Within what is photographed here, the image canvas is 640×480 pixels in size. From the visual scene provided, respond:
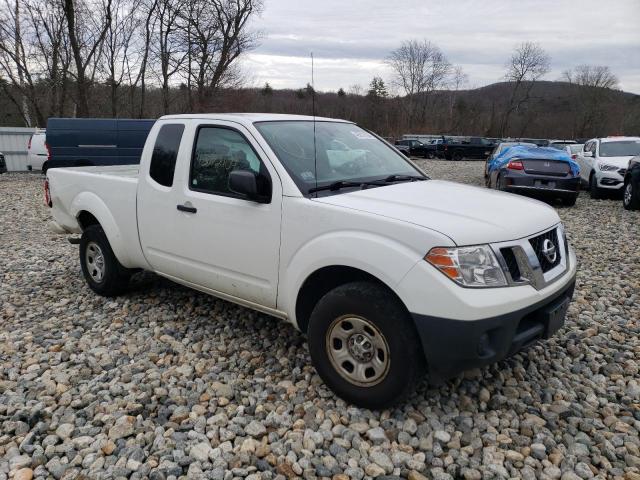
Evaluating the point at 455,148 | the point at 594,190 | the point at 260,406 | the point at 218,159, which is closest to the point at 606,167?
the point at 594,190

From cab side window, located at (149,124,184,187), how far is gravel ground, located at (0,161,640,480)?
1.31 metres

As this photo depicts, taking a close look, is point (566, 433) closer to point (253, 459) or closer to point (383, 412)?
point (383, 412)

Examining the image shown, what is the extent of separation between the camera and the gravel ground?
8.48 feet

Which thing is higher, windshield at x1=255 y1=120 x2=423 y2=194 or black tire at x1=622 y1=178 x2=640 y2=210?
windshield at x1=255 y1=120 x2=423 y2=194

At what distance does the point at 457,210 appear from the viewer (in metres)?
2.91

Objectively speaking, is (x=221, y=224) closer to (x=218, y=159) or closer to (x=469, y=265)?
(x=218, y=159)

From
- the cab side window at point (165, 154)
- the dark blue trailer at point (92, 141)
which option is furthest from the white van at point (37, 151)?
the cab side window at point (165, 154)

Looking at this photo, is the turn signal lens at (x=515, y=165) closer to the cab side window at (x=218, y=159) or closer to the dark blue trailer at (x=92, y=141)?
the cab side window at (x=218, y=159)

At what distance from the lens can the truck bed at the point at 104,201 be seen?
4.42m

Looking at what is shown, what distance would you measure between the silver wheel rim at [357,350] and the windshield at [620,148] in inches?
491

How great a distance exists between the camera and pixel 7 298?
16.6 ft

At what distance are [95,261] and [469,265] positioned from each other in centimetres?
395

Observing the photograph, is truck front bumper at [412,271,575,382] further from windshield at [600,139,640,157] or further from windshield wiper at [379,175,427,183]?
windshield at [600,139,640,157]

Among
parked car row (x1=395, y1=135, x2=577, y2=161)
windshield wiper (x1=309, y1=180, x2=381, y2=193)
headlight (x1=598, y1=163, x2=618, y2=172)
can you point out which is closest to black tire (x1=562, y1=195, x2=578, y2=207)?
headlight (x1=598, y1=163, x2=618, y2=172)
